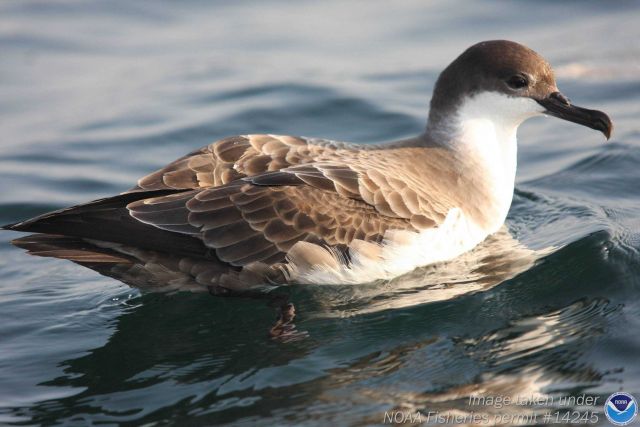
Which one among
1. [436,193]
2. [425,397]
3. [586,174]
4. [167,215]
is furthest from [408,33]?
Result: [425,397]

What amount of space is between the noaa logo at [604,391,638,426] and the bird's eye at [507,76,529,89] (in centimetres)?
267

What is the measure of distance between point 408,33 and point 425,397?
25.8ft

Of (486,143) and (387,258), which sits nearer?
(387,258)

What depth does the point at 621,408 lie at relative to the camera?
5.46 metres

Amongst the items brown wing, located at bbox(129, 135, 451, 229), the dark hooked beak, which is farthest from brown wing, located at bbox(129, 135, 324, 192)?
the dark hooked beak

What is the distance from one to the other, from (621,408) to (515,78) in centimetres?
282

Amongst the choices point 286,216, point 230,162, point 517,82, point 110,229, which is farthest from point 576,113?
point 110,229

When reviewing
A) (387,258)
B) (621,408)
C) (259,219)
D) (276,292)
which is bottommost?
(621,408)

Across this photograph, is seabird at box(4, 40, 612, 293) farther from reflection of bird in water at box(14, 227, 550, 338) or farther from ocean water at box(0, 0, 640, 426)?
ocean water at box(0, 0, 640, 426)

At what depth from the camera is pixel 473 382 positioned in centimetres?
574

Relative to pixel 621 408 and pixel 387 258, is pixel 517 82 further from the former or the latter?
pixel 621 408

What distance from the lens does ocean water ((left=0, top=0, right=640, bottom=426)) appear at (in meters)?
5.77

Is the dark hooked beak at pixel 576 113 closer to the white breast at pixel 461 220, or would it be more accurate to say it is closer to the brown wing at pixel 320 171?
the white breast at pixel 461 220

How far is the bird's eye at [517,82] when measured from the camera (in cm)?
739
